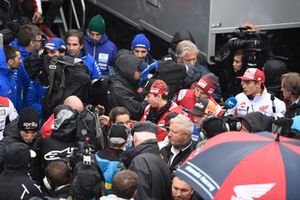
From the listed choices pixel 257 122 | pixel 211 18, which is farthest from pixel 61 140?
pixel 211 18

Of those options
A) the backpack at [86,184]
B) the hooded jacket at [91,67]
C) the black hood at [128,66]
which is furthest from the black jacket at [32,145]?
the hooded jacket at [91,67]

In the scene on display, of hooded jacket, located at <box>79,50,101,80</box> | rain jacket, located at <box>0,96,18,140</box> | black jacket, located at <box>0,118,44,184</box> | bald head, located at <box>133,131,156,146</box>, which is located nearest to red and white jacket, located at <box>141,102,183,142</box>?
bald head, located at <box>133,131,156,146</box>

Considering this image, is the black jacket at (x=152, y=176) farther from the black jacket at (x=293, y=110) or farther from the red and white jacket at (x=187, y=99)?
the black jacket at (x=293, y=110)

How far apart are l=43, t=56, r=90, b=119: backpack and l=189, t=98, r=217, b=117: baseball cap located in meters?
1.39

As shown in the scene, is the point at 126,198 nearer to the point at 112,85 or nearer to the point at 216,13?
the point at 112,85

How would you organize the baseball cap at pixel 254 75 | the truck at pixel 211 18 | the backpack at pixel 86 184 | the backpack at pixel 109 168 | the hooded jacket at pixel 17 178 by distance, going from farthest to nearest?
1. the truck at pixel 211 18
2. the baseball cap at pixel 254 75
3. the backpack at pixel 109 168
4. the hooded jacket at pixel 17 178
5. the backpack at pixel 86 184

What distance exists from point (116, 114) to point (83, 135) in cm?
58

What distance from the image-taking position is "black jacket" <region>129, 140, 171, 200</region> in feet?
18.2

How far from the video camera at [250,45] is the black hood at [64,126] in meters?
3.05

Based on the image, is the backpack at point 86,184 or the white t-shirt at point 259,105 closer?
the backpack at point 86,184

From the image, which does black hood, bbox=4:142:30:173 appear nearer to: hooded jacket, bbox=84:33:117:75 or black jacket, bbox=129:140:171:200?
black jacket, bbox=129:140:171:200

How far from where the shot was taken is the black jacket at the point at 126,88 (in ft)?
26.0

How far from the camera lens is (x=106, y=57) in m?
9.64

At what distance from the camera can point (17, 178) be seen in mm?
5570
